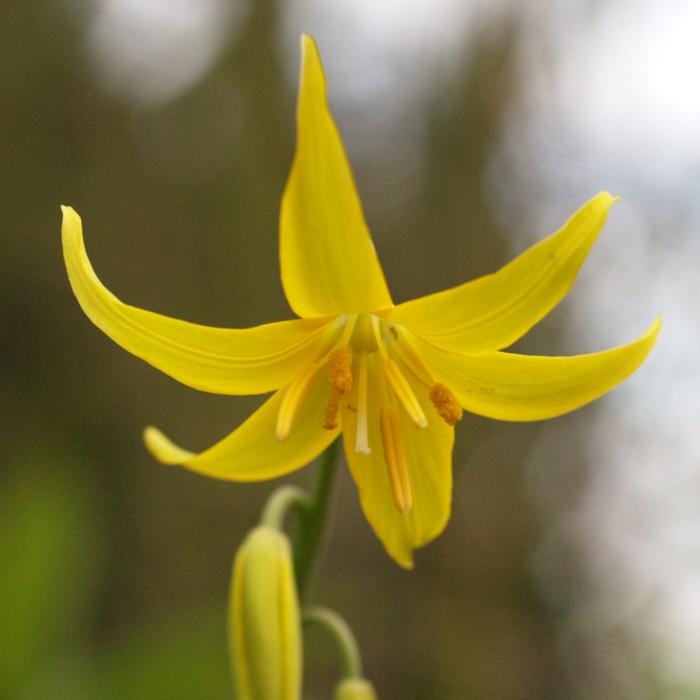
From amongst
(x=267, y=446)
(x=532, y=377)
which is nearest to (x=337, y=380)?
(x=267, y=446)

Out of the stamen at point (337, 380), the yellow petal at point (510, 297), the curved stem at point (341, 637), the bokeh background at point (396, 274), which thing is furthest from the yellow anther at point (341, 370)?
the bokeh background at point (396, 274)

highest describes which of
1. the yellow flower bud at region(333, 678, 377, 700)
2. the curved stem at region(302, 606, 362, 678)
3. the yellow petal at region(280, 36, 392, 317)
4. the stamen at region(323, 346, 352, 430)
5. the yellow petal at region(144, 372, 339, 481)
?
the yellow petal at region(280, 36, 392, 317)

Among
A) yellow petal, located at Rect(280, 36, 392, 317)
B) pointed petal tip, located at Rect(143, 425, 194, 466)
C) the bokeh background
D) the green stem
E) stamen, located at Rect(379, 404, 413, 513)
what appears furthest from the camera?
the bokeh background

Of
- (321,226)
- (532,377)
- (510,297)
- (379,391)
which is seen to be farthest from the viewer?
(379,391)

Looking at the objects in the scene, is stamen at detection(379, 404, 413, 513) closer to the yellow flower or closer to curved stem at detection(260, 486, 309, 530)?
the yellow flower

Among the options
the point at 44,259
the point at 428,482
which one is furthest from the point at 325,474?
the point at 44,259

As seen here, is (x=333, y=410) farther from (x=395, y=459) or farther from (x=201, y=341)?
(x=201, y=341)

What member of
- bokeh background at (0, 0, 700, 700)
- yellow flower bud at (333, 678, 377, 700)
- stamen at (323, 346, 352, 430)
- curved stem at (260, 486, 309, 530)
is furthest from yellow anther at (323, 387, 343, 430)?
bokeh background at (0, 0, 700, 700)
